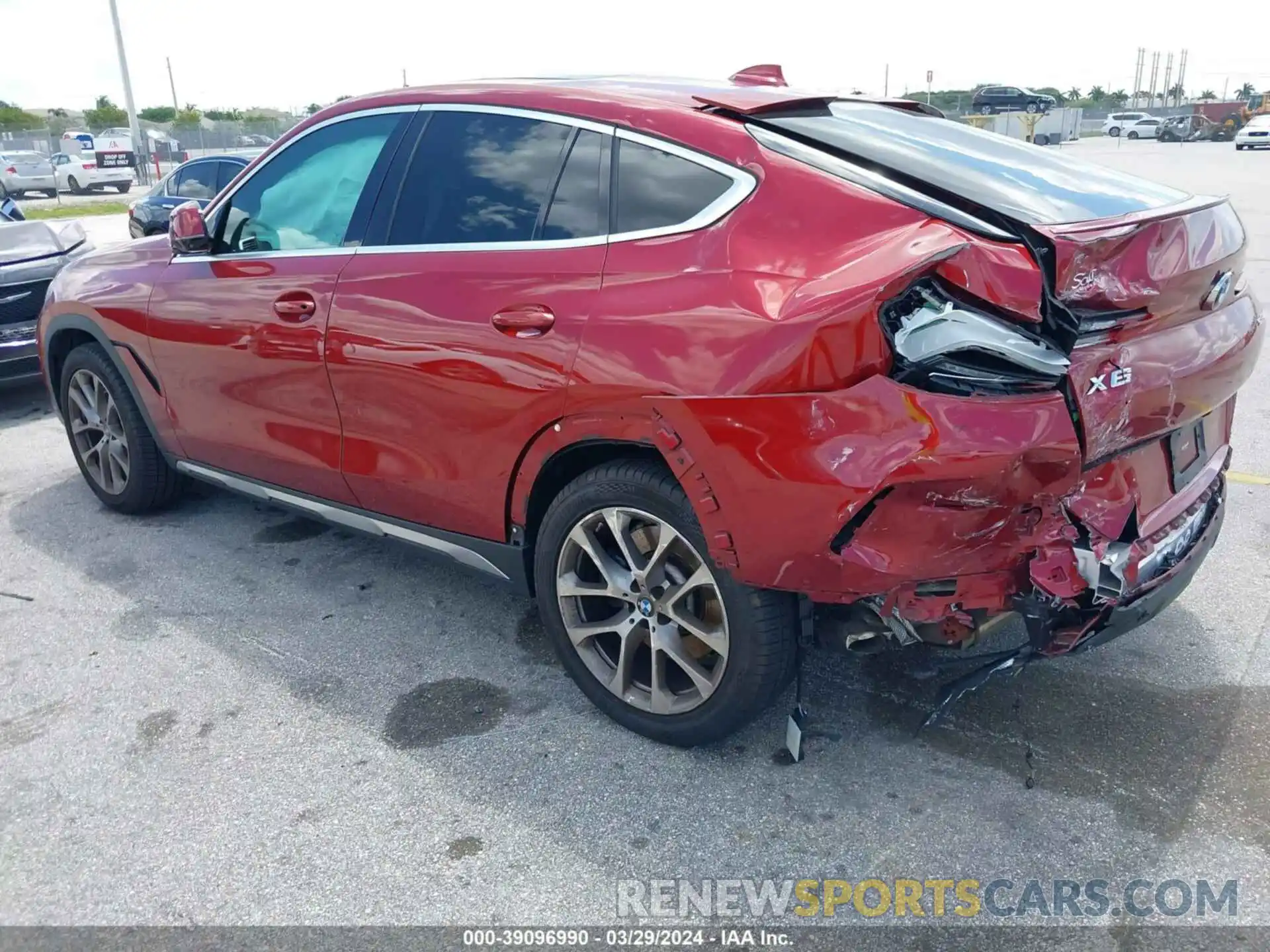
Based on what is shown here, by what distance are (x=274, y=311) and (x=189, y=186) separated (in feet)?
33.1

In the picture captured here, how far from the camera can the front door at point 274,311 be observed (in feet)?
11.7

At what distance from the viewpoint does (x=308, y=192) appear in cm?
383

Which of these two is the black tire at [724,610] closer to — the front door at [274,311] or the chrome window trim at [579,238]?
the chrome window trim at [579,238]

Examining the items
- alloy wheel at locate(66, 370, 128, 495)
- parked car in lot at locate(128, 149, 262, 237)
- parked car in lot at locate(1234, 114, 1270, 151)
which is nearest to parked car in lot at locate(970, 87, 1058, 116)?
parked car in lot at locate(1234, 114, 1270, 151)

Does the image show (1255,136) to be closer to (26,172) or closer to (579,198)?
(26,172)

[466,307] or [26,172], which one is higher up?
[466,307]

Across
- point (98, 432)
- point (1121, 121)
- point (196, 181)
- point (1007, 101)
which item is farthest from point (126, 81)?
point (1121, 121)

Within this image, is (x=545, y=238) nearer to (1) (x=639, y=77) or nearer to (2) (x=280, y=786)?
(1) (x=639, y=77)

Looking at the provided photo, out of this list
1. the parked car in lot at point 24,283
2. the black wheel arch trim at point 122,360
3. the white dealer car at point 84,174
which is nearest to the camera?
the black wheel arch trim at point 122,360

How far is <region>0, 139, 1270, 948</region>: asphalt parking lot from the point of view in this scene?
2479 mm

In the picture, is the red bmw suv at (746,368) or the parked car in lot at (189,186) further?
the parked car in lot at (189,186)

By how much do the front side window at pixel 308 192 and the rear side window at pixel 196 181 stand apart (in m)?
8.95

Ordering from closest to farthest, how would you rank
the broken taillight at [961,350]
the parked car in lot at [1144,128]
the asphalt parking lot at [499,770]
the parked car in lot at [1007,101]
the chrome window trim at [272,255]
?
the broken taillight at [961,350] → the asphalt parking lot at [499,770] → the chrome window trim at [272,255] → the parked car in lot at [1007,101] → the parked car in lot at [1144,128]

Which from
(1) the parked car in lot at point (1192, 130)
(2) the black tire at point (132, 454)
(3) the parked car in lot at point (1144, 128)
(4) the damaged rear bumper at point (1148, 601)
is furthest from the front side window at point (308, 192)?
(3) the parked car in lot at point (1144, 128)
